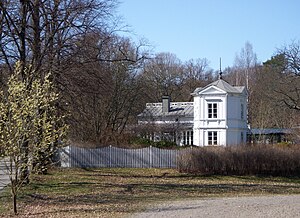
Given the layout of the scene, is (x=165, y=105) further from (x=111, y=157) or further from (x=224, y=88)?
(x=111, y=157)

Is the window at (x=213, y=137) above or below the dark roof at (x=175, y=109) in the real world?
below

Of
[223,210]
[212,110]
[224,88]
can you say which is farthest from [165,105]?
[223,210]

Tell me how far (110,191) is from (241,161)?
14.4 metres

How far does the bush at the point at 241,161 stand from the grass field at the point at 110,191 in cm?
115

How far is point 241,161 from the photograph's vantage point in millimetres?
35375

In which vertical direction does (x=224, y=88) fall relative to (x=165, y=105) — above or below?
above

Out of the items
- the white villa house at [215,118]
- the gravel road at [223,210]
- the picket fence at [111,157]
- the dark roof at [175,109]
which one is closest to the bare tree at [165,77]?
the dark roof at [175,109]

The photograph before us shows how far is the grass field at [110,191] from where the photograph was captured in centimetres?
1673

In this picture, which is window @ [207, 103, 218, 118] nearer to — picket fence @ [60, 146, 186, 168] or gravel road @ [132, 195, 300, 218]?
picket fence @ [60, 146, 186, 168]

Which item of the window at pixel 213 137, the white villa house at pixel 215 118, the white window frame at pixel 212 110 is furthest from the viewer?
the window at pixel 213 137

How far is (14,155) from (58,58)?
38.3 ft

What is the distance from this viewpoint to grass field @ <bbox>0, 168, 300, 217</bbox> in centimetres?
1673

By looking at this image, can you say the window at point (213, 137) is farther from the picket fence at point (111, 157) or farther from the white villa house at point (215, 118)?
the picket fence at point (111, 157)

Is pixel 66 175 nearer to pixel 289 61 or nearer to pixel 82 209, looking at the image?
pixel 82 209
